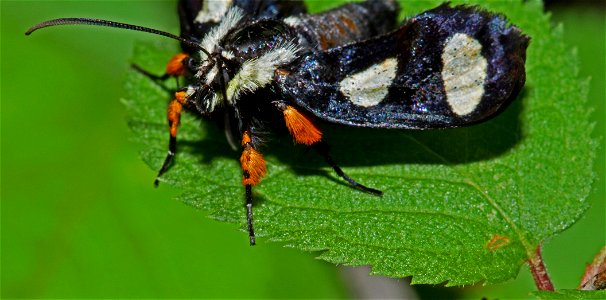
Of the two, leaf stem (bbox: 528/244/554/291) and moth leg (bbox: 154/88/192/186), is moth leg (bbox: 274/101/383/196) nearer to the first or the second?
moth leg (bbox: 154/88/192/186)

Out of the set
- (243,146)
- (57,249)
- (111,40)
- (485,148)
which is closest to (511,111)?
(485,148)

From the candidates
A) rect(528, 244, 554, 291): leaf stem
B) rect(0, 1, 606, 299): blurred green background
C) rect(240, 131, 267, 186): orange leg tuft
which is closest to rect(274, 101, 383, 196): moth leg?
rect(240, 131, 267, 186): orange leg tuft

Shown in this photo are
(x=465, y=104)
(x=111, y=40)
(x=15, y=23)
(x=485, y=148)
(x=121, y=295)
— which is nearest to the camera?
(x=465, y=104)

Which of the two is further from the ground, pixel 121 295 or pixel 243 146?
pixel 243 146

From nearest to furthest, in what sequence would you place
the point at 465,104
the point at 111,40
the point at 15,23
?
the point at 465,104, the point at 15,23, the point at 111,40

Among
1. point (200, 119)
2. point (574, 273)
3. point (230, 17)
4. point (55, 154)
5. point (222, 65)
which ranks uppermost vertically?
point (230, 17)

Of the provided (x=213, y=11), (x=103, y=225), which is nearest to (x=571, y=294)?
(x=213, y=11)

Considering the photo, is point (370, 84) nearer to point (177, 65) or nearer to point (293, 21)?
point (293, 21)

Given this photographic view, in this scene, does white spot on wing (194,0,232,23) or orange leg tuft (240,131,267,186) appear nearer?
orange leg tuft (240,131,267,186)

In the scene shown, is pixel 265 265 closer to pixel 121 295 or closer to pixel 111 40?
pixel 121 295
